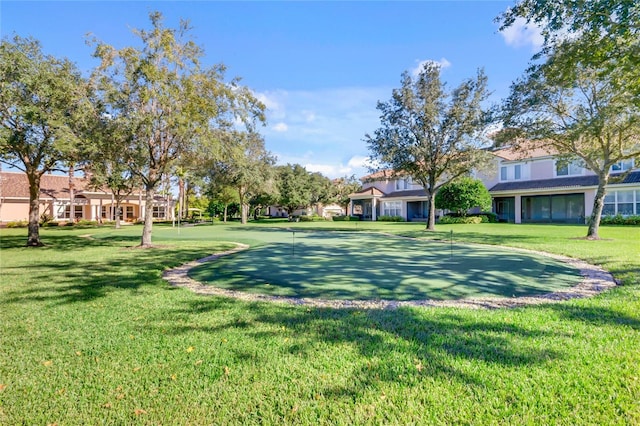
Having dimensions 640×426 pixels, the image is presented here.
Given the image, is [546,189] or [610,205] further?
[546,189]

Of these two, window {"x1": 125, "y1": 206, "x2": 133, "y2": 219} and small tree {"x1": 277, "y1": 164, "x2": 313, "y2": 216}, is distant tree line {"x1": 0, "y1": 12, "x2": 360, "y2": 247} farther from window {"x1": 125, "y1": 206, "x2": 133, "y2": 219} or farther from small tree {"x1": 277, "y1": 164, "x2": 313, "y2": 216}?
window {"x1": 125, "y1": 206, "x2": 133, "y2": 219}

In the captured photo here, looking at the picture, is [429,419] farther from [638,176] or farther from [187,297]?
[638,176]

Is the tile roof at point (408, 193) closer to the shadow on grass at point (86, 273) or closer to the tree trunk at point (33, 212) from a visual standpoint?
the shadow on grass at point (86, 273)

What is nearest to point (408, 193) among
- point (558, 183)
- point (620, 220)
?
point (558, 183)

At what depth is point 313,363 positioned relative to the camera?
3611 millimetres

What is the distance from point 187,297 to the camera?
6535 mm

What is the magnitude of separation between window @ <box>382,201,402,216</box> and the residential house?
34.4m

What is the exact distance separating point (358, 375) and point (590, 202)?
3394 cm

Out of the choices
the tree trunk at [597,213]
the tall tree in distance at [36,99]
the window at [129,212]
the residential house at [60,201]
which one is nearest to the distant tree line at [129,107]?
the tall tree in distance at [36,99]

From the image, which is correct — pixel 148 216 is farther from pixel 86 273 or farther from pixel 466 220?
pixel 466 220

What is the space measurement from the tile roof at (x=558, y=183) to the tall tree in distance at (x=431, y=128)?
38.0 ft

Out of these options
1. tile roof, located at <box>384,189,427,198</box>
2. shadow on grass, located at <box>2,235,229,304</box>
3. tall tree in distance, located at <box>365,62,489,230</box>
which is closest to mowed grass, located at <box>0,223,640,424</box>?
shadow on grass, located at <box>2,235,229,304</box>

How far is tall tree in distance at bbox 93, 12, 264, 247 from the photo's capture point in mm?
13516

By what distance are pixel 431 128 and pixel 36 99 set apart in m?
22.3
